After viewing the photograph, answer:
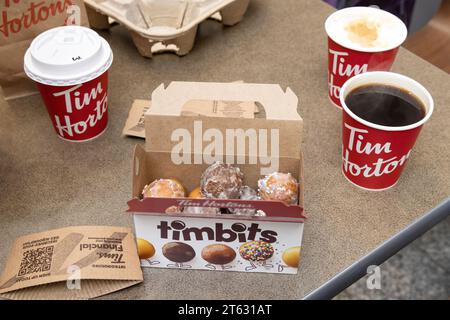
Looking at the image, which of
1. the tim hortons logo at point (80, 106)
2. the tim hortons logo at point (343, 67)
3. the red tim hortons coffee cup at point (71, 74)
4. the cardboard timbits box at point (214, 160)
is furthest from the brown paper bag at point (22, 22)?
the tim hortons logo at point (343, 67)

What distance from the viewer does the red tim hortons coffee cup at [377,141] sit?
2.64ft

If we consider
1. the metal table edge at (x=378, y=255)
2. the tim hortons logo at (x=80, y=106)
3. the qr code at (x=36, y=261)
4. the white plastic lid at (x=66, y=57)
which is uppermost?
the white plastic lid at (x=66, y=57)

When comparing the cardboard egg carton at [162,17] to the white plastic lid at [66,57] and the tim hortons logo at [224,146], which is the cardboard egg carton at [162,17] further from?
the tim hortons logo at [224,146]

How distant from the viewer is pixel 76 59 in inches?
34.4

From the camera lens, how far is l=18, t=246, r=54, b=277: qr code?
0.74 meters

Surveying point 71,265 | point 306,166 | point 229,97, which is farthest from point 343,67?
point 71,265

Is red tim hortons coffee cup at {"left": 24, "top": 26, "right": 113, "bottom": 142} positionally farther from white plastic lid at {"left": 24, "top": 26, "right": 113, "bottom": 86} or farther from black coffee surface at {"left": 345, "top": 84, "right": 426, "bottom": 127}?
black coffee surface at {"left": 345, "top": 84, "right": 426, "bottom": 127}

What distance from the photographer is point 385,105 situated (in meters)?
0.88

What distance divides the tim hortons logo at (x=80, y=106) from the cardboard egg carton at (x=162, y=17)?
0.22 m

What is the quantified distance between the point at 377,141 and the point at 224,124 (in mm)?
248

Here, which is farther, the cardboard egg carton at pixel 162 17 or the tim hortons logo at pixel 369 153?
the cardboard egg carton at pixel 162 17

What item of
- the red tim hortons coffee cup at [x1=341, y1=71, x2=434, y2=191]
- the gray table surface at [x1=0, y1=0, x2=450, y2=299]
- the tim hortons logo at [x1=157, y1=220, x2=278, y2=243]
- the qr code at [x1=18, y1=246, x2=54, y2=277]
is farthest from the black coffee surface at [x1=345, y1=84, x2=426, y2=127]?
the qr code at [x1=18, y1=246, x2=54, y2=277]

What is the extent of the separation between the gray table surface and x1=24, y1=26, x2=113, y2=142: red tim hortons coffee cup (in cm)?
6
